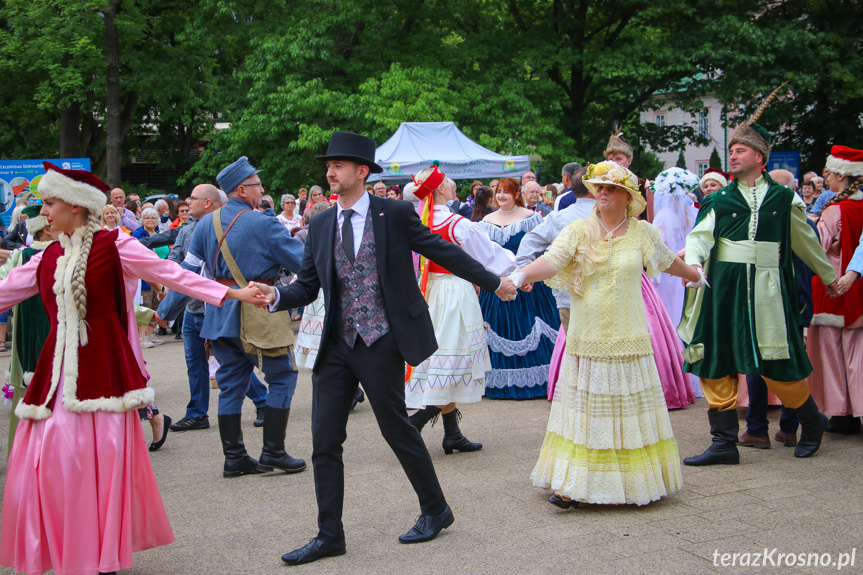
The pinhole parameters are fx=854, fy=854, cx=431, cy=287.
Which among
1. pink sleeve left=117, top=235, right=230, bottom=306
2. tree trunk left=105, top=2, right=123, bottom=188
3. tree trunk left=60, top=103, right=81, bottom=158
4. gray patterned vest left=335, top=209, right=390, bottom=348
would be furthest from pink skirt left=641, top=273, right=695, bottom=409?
tree trunk left=60, top=103, right=81, bottom=158

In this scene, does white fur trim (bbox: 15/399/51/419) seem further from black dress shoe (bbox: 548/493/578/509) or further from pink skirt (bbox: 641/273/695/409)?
pink skirt (bbox: 641/273/695/409)

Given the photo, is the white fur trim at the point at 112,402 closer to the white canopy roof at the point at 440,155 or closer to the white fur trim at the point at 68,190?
the white fur trim at the point at 68,190

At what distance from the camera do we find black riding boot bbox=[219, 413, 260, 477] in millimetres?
5672

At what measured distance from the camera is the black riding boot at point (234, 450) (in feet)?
18.6

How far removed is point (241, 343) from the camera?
570cm

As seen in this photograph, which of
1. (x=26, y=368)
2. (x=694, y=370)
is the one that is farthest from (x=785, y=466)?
(x=26, y=368)

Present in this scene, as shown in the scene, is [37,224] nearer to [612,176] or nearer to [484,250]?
A: [484,250]

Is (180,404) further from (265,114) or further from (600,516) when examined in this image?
(265,114)

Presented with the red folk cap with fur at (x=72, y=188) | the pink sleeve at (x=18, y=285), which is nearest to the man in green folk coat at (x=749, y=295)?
the red folk cap with fur at (x=72, y=188)

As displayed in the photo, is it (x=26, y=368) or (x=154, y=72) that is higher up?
(x=154, y=72)

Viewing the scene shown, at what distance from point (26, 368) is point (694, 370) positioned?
171 inches

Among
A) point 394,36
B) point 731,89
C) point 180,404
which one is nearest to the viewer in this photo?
→ point 180,404

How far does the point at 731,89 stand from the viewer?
21.3 meters

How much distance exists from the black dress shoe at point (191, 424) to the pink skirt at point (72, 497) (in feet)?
10.7
